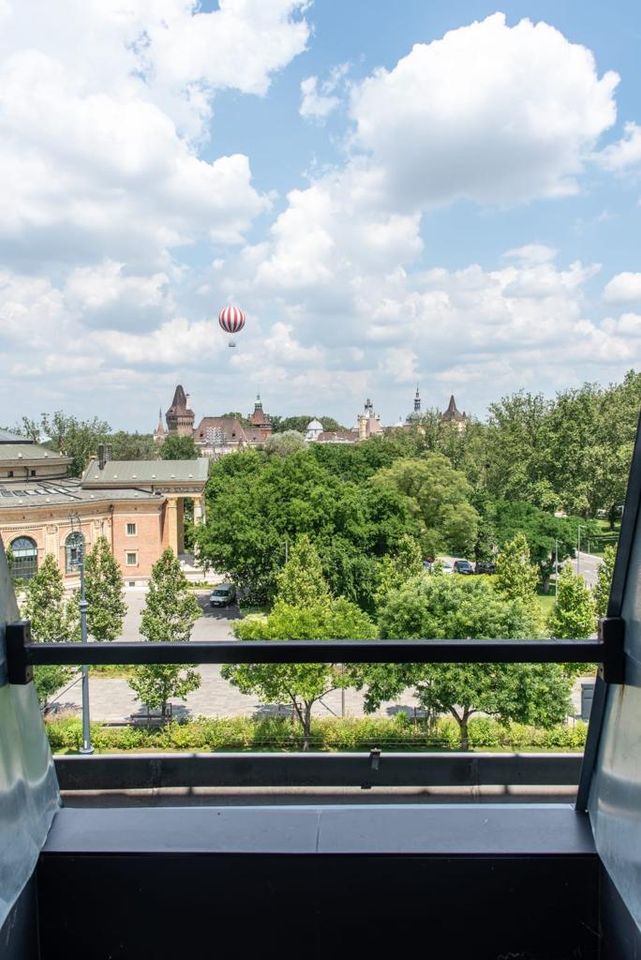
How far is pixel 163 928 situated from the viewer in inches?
44.8

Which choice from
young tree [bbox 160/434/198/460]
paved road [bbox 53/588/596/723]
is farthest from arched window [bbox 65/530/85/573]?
young tree [bbox 160/434/198/460]

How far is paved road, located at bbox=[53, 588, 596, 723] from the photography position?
3359 millimetres

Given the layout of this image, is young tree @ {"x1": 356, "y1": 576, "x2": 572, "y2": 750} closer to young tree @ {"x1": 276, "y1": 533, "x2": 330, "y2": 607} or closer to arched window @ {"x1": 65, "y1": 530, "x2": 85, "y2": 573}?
young tree @ {"x1": 276, "y1": 533, "x2": 330, "y2": 607}

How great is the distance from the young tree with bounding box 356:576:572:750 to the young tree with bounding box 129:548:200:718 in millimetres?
1284

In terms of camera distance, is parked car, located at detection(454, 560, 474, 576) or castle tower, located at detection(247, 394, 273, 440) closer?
parked car, located at detection(454, 560, 474, 576)

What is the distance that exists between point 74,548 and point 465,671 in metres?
3.59

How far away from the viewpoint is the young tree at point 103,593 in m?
5.43

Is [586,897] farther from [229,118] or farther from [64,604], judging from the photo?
[64,604]

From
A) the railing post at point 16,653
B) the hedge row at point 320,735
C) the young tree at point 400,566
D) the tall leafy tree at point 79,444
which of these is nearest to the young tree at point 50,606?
the hedge row at point 320,735

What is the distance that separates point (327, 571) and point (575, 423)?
348 inches

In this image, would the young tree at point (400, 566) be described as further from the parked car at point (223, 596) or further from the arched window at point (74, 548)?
the arched window at point (74, 548)

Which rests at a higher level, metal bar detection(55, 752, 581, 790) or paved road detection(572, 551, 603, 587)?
paved road detection(572, 551, 603, 587)

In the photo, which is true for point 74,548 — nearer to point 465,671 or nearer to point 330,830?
point 465,671

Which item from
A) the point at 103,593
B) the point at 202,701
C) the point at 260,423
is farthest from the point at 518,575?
the point at 260,423
